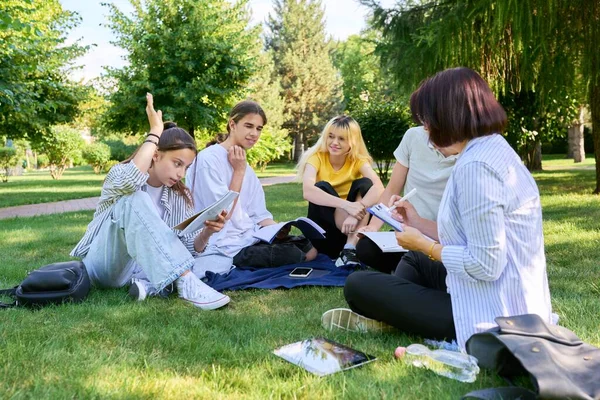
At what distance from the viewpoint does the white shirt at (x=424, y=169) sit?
143 inches

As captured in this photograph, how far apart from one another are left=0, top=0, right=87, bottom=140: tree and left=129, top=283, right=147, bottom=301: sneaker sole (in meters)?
4.74

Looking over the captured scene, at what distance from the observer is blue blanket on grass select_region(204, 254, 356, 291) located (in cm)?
385

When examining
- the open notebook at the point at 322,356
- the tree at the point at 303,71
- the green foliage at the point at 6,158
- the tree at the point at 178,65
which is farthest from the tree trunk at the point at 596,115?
the tree at the point at 303,71

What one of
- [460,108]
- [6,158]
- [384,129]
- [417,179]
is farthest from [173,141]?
[6,158]

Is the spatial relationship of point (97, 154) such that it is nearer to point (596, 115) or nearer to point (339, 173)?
point (596, 115)

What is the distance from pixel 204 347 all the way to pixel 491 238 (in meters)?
1.33

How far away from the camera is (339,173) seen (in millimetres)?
4871

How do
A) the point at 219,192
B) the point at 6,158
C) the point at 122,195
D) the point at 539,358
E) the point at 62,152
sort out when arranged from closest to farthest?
the point at 539,358, the point at 122,195, the point at 219,192, the point at 6,158, the point at 62,152

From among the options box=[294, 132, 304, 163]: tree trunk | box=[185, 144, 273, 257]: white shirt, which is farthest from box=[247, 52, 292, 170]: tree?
box=[185, 144, 273, 257]: white shirt

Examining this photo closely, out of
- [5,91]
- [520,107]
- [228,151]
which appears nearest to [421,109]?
[228,151]

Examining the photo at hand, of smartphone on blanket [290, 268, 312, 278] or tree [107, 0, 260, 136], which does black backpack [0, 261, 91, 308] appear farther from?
tree [107, 0, 260, 136]

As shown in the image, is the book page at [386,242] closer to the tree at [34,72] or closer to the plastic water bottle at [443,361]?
the plastic water bottle at [443,361]

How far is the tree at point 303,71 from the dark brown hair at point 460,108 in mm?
34876

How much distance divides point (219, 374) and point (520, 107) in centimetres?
1155
